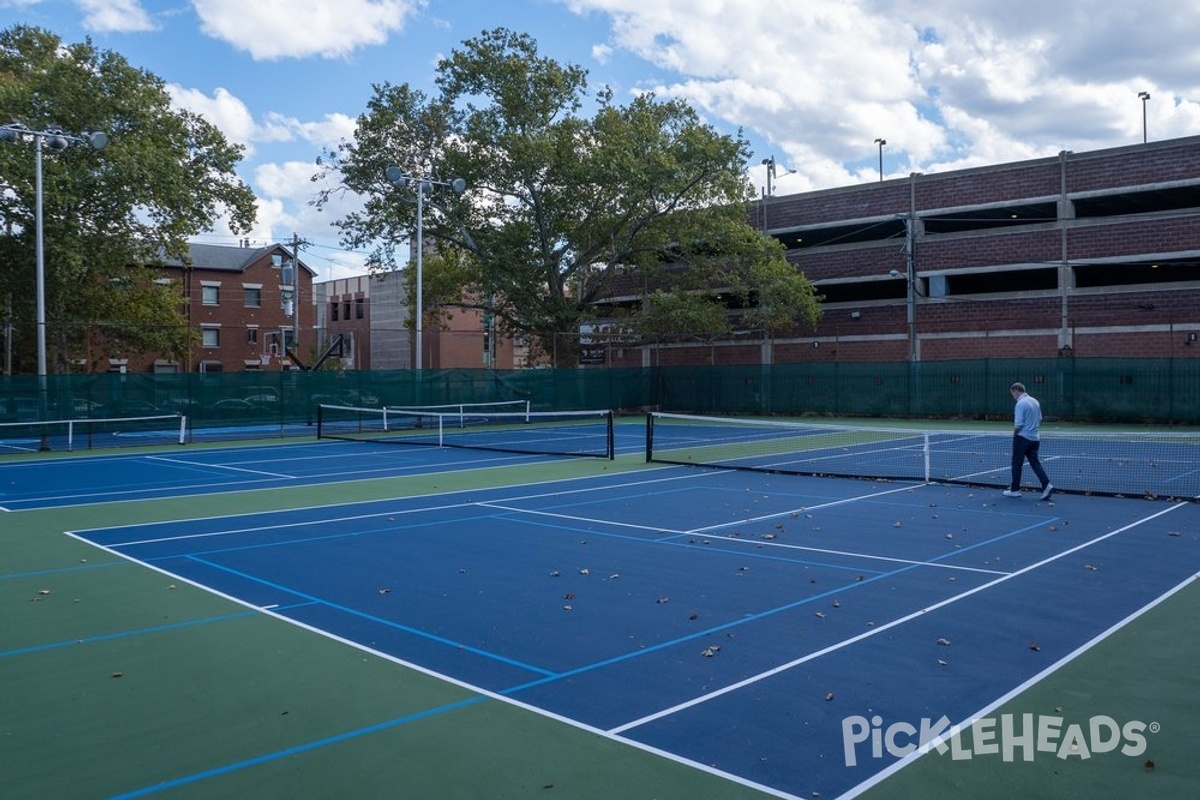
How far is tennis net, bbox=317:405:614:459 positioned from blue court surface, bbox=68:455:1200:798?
1010cm

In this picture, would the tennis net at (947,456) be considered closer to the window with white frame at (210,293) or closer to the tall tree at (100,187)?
the tall tree at (100,187)

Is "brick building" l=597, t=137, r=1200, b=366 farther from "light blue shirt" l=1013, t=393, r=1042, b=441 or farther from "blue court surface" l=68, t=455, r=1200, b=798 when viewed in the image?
"blue court surface" l=68, t=455, r=1200, b=798

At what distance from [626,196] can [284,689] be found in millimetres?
35774

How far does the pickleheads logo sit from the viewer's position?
5219mm

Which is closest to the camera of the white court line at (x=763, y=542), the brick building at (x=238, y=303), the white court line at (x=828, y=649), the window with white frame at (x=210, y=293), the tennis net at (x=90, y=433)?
the white court line at (x=828, y=649)

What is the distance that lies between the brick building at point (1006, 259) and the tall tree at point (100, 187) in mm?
26089

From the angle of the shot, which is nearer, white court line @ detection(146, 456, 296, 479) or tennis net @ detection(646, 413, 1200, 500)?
tennis net @ detection(646, 413, 1200, 500)

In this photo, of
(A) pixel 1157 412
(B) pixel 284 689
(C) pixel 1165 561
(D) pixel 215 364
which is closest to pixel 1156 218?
(A) pixel 1157 412

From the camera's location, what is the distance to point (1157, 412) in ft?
107

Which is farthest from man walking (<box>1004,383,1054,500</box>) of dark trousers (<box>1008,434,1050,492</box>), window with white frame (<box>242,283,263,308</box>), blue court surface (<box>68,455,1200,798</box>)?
window with white frame (<box>242,283,263,308</box>)

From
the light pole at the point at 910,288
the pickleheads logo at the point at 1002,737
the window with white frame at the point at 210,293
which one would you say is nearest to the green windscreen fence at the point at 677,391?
the light pole at the point at 910,288

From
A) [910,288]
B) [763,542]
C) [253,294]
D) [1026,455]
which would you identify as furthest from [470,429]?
[253,294]

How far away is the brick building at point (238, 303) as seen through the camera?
6091cm

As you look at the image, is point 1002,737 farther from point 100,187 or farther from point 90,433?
point 100,187
